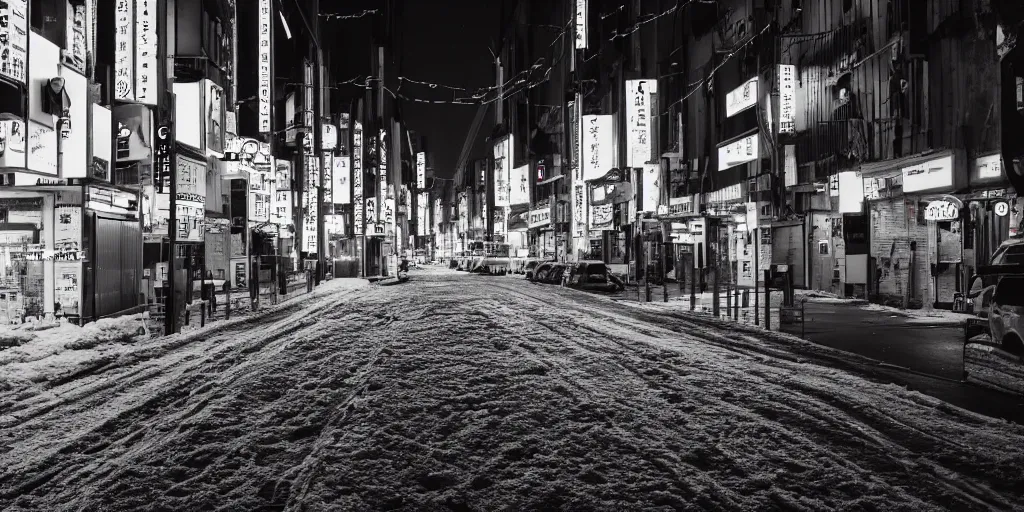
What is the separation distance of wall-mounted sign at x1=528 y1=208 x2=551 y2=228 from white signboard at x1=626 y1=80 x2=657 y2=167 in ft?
90.3

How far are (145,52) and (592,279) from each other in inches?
791

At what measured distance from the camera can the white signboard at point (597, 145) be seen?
167 ft

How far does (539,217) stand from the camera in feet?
247

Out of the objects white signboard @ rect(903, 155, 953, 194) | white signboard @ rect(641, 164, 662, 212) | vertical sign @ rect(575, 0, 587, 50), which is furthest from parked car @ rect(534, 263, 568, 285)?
vertical sign @ rect(575, 0, 587, 50)

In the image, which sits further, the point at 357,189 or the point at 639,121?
the point at 357,189

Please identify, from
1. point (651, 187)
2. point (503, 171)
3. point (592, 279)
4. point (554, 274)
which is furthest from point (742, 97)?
point (503, 171)

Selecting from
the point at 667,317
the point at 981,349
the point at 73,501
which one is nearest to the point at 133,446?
the point at 73,501

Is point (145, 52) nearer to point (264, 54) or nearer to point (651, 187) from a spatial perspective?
point (264, 54)

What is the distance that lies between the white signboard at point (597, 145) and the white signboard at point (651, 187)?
5.60 meters

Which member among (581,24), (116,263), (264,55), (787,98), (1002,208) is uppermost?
(581,24)

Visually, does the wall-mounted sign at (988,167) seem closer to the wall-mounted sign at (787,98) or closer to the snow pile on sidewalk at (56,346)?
the wall-mounted sign at (787,98)

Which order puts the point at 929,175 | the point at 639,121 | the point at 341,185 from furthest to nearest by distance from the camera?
1. the point at 341,185
2. the point at 639,121
3. the point at 929,175

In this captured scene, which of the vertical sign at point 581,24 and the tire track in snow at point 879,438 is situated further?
the vertical sign at point 581,24

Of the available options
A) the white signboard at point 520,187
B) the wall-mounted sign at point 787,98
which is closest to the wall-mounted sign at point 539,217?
the white signboard at point 520,187
